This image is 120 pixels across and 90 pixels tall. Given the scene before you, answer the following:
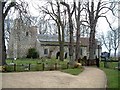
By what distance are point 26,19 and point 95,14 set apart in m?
16.2

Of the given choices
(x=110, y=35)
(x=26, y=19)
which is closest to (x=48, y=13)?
(x=26, y=19)

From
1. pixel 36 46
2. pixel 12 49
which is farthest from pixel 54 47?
pixel 12 49

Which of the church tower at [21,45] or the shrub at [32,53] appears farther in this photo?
the church tower at [21,45]

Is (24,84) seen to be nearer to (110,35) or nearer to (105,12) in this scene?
(105,12)

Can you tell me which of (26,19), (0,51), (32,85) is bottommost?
(32,85)

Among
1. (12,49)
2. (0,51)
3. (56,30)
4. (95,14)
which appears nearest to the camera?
(0,51)

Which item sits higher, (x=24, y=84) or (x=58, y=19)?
(x=58, y=19)

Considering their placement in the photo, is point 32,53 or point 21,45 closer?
point 32,53

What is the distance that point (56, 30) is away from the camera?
166 ft

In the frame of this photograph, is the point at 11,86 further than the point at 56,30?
No

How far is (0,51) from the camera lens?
24672mm

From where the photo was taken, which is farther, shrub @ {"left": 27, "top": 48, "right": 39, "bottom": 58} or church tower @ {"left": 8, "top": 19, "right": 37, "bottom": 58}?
church tower @ {"left": 8, "top": 19, "right": 37, "bottom": 58}

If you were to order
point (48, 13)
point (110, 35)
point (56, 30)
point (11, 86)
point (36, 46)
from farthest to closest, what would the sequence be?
point (110, 35) < point (36, 46) < point (56, 30) < point (48, 13) < point (11, 86)

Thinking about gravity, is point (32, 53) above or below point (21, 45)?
below
